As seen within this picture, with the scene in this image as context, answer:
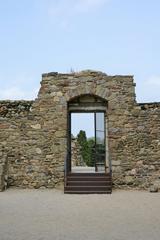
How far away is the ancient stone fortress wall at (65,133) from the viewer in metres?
12.1

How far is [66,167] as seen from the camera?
12.0 metres

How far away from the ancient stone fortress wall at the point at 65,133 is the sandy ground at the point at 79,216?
1125 mm

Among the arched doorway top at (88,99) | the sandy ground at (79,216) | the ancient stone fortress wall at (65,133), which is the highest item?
the arched doorway top at (88,99)

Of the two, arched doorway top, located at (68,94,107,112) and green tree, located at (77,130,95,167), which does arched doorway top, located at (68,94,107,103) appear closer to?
arched doorway top, located at (68,94,107,112)

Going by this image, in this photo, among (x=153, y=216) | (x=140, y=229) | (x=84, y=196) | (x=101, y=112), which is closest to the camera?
(x=140, y=229)

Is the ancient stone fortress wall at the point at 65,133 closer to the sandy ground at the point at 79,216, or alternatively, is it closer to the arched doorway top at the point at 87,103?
the arched doorway top at the point at 87,103

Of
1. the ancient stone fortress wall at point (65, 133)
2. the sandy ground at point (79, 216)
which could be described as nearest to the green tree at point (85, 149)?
the ancient stone fortress wall at point (65, 133)

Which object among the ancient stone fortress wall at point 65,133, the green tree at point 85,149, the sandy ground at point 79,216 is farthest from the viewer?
the green tree at point 85,149

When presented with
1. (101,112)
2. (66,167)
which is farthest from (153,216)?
(101,112)

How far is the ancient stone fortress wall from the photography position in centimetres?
1209

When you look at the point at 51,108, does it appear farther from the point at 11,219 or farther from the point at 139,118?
the point at 11,219

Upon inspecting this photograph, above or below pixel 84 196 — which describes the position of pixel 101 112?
above

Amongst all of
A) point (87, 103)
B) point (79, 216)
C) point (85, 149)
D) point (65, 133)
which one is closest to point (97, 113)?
point (87, 103)

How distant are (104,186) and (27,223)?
5055mm
